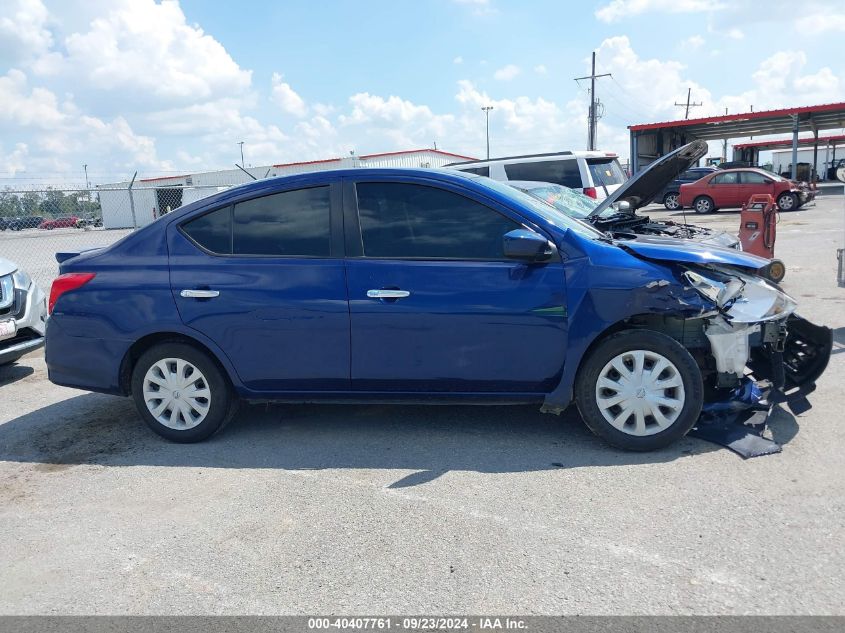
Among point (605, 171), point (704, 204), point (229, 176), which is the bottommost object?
point (704, 204)

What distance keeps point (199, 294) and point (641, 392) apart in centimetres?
283

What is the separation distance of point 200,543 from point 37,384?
407cm

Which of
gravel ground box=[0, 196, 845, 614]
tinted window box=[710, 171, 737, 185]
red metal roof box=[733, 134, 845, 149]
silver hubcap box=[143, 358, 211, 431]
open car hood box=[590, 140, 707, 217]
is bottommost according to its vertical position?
gravel ground box=[0, 196, 845, 614]

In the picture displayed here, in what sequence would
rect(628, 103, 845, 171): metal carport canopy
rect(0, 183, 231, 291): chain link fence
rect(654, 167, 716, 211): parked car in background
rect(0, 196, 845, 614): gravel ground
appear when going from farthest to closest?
rect(628, 103, 845, 171): metal carport canopy, rect(654, 167, 716, 211): parked car in background, rect(0, 183, 231, 291): chain link fence, rect(0, 196, 845, 614): gravel ground

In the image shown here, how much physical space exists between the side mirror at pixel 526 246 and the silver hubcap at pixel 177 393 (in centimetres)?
218

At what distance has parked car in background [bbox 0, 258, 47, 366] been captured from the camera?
6512mm

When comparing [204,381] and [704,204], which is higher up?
[704,204]

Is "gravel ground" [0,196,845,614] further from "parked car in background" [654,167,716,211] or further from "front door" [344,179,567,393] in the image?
"parked car in background" [654,167,716,211]

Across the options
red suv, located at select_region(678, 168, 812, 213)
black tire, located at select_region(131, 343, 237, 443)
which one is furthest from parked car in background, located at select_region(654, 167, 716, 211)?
black tire, located at select_region(131, 343, 237, 443)

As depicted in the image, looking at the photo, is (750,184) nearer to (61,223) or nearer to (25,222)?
(61,223)

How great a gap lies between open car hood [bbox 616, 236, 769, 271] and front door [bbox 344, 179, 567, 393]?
1.75ft

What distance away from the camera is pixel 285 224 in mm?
4594

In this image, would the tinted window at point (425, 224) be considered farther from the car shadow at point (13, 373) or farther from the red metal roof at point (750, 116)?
the red metal roof at point (750, 116)

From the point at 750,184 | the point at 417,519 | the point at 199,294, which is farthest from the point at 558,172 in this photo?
the point at 750,184
